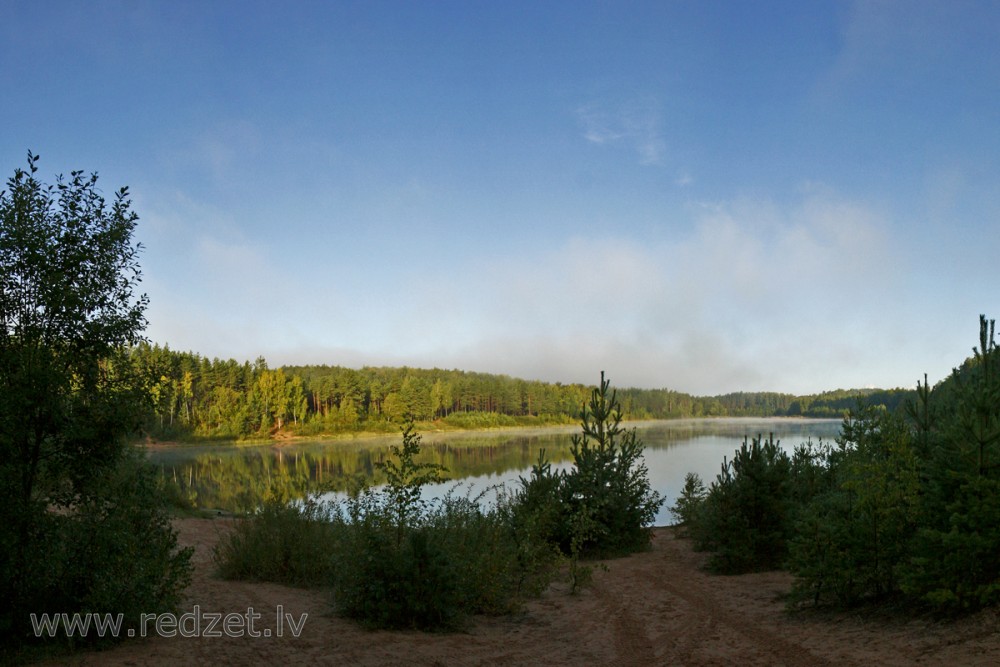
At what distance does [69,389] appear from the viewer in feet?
20.2

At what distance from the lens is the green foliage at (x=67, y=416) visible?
5855 mm

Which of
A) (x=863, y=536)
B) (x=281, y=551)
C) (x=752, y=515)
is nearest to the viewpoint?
(x=863, y=536)

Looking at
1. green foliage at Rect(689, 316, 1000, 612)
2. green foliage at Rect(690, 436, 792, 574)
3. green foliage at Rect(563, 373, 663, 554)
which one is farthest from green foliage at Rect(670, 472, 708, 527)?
green foliage at Rect(689, 316, 1000, 612)

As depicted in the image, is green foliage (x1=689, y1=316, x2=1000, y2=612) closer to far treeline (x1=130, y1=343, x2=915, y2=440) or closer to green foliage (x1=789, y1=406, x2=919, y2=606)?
green foliage (x1=789, y1=406, x2=919, y2=606)

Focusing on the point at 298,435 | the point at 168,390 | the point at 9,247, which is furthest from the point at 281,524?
the point at 298,435

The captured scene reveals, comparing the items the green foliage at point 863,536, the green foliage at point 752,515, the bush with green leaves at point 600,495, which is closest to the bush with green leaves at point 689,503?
the bush with green leaves at point 600,495

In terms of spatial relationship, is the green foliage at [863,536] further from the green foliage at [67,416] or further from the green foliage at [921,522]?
the green foliage at [67,416]

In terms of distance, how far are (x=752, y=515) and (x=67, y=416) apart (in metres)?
11.6

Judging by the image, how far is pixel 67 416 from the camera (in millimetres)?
6082

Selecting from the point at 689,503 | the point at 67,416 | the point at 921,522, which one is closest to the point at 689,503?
the point at 689,503

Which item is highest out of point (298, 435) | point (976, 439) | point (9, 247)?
point (9, 247)

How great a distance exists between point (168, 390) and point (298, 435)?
73247 mm

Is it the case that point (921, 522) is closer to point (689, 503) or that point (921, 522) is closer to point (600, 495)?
point (600, 495)

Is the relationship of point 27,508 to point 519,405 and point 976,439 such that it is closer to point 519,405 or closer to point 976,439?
point 976,439
